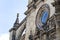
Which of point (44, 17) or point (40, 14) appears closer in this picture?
point (44, 17)

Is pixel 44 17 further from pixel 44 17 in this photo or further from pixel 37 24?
pixel 37 24

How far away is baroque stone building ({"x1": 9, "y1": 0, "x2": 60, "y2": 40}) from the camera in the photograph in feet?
89.7

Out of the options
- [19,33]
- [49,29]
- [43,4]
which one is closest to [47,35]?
[49,29]

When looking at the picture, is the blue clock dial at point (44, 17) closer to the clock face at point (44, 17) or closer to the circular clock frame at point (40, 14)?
the clock face at point (44, 17)

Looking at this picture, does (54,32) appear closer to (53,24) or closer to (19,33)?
(53,24)

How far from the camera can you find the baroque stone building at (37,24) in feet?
89.7

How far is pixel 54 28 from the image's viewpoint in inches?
1042

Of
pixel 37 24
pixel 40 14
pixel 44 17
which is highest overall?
pixel 40 14

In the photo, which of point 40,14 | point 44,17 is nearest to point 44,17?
point 44,17

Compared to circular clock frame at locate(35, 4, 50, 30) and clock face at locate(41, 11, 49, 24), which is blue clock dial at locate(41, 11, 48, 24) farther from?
circular clock frame at locate(35, 4, 50, 30)

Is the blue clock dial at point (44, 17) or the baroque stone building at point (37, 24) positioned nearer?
the baroque stone building at point (37, 24)

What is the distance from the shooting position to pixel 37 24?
29938mm

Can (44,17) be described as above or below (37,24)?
above

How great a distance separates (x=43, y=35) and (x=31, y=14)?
357cm
